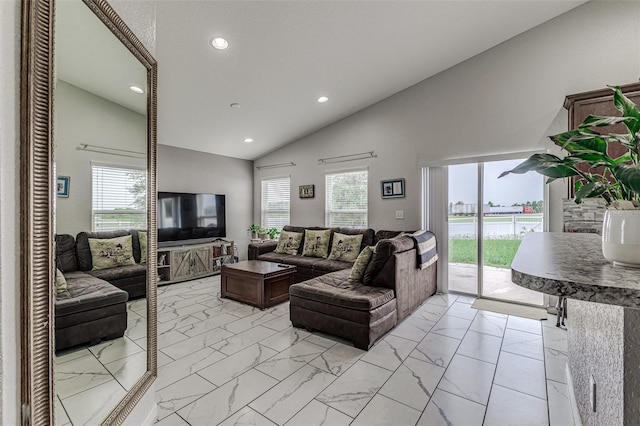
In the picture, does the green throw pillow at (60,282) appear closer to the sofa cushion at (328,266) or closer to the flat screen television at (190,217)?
the sofa cushion at (328,266)

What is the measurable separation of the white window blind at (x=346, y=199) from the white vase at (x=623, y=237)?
430 cm

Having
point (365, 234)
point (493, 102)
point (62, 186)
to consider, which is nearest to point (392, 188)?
point (365, 234)

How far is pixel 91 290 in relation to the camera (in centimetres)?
124

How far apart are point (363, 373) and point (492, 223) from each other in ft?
9.93

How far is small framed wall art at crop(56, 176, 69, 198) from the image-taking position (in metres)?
0.97

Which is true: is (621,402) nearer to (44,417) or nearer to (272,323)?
(44,417)

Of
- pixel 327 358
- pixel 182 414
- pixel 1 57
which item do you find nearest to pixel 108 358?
pixel 182 414

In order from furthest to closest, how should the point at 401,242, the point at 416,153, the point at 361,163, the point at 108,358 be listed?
the point at 361,163 → the point at 416,153 → the point at 401,242 → the point at 108,358

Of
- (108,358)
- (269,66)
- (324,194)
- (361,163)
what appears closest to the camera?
(108,358)

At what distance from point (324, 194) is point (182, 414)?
166 inches

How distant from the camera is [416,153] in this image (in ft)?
14.7

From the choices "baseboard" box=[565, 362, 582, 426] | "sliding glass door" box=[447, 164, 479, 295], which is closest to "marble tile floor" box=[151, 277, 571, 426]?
"baseboard" box=[565, 362, 582, 426]

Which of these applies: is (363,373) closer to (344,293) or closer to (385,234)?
(344,293)

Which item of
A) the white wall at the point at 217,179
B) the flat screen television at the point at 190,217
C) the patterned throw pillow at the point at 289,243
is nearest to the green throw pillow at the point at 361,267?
the patterned throw pillow at the point at 289,243
